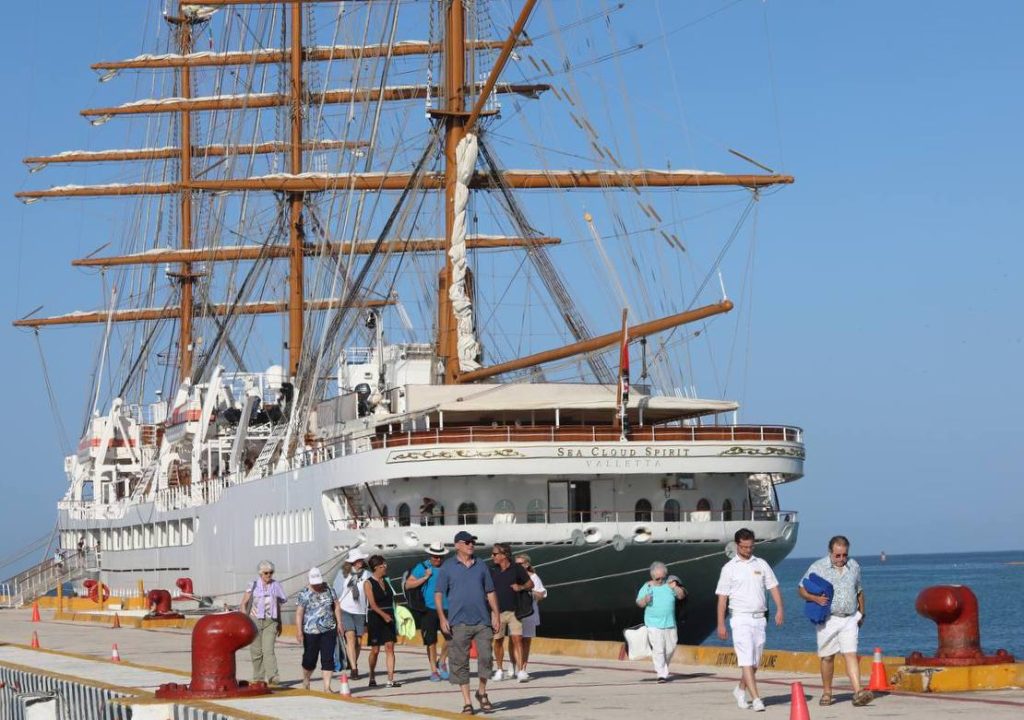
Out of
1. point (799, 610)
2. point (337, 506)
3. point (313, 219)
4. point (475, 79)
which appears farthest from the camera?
point (799, 610)

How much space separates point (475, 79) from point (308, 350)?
27.2 feet

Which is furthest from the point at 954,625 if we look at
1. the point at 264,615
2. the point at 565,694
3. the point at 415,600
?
the point at 264,615

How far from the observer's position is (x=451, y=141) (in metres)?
43.6

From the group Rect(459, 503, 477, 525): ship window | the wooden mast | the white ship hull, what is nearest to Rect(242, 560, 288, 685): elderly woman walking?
the white ship hull

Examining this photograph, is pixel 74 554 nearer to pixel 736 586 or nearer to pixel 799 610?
pixel 799 610

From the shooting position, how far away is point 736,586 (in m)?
16.9

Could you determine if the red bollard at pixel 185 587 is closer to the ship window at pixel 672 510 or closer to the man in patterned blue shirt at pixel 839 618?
the ship window at pixel 672 510

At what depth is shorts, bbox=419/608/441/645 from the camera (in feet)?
71.1

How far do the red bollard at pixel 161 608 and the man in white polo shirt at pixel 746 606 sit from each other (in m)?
26.6

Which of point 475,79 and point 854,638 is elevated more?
point 475,79

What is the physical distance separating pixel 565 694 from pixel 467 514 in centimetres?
1522

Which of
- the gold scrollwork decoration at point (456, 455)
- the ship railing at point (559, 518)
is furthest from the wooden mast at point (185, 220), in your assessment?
the gold scrollwork decoration at point (456, 455)

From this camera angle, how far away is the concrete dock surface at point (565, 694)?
14.9 m

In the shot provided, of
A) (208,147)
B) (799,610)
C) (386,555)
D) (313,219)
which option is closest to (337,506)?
(386,555)
